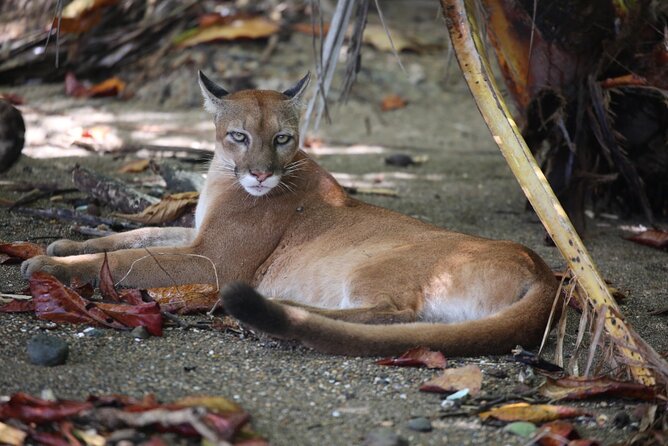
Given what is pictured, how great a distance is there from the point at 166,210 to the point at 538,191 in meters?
2.36

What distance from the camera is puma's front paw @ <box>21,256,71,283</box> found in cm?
436

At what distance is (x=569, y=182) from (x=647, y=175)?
2.36 ft

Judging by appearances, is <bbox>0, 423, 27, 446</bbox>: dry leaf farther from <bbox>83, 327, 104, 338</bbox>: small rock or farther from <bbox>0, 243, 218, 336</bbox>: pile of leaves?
A: <bbox>0, 243, 218, 336</bbox>: pile of leaves

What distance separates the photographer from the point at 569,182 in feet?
20.1

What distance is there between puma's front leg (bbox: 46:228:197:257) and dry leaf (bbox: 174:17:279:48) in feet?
15.6

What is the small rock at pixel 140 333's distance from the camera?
383 cm

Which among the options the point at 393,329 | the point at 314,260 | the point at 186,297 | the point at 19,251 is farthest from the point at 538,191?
the point at 19,251

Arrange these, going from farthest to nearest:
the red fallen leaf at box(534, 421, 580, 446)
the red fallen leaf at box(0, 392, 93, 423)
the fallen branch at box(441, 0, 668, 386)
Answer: the fallen branch at box(441, 0, 668, 386), the red fallen leaf at box(534, 421, 580, 446), the red fallen leaf at box(0, 392, 93, 423)

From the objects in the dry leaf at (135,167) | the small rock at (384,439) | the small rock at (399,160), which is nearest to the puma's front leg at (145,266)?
the small rock at (384,439)

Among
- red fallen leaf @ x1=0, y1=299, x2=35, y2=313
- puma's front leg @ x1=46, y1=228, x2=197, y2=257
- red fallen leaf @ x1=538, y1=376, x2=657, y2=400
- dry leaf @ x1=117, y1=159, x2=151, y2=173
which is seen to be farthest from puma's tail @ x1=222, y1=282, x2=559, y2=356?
dry leaf @ x1=117, y1=159, x2=151, y2=173

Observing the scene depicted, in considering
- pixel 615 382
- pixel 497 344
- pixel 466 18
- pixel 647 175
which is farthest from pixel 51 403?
pixel 647 175

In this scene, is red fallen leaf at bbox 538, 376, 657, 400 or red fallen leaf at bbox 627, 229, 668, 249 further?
red fallen leaf at bbox 627, 229, 668, 249

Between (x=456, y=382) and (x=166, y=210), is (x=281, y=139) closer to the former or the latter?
(x=166, y=210)

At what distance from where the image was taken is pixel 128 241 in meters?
4.97
